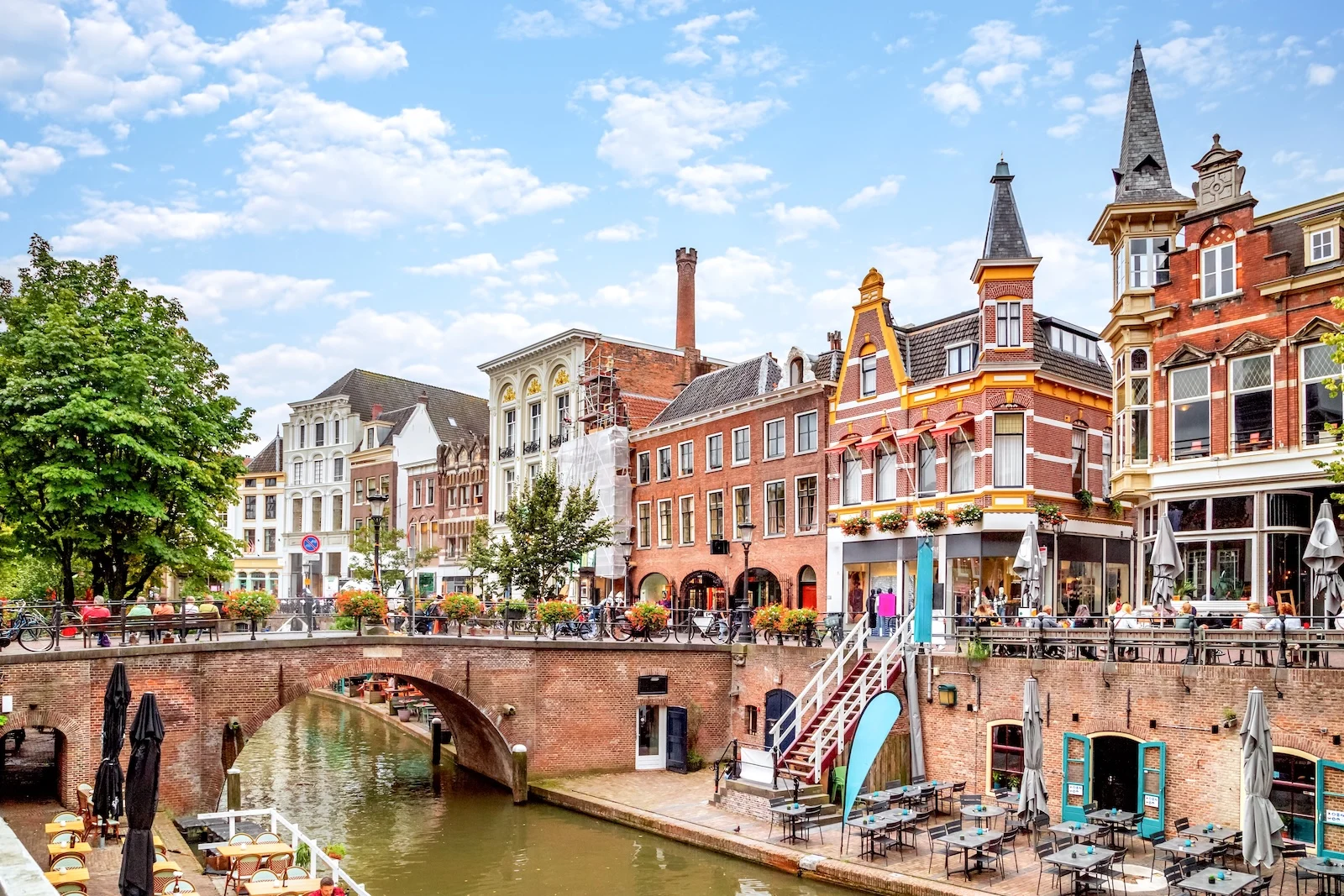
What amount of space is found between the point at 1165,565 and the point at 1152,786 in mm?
4090

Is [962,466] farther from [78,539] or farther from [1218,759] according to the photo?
[78,539]

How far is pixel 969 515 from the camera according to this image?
30.0 metres

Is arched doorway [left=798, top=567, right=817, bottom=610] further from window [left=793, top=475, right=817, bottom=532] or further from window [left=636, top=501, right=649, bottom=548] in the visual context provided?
window [left=636, top=501, right=649, bottom=548]

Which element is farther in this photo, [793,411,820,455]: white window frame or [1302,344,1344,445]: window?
[793,411,820,455]: white window frame

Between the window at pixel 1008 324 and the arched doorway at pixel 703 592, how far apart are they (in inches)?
569

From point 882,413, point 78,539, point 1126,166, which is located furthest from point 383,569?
point 1126,166

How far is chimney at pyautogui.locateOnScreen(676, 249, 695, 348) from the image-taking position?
49.5 meters

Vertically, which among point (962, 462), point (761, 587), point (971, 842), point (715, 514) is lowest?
point (971, 842)

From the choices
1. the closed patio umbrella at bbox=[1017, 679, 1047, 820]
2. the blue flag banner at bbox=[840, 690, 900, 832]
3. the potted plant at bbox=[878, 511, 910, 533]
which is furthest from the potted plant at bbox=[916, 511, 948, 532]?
the closed patio umbrella at bbox=[1017, 679, 1047, 820]

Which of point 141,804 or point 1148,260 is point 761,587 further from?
point 141,804

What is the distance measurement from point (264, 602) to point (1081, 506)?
21998 mm

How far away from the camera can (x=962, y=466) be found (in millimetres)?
31312

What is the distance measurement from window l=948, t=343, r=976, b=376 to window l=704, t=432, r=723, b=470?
11367 mm

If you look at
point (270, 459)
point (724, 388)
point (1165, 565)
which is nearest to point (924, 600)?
point (1165, 565)
